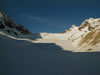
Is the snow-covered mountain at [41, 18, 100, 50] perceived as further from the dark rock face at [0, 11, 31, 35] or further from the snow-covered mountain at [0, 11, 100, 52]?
the dark rock face at [0, 11, 31, 35]

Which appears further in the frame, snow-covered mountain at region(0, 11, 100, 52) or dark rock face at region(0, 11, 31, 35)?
dark rock face at region(0, 11, 31, 35)

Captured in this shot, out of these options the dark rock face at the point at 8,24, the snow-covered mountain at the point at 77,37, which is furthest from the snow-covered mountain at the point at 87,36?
the dark rock face at the point at 8,24

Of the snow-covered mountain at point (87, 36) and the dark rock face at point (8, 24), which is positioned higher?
the dark rock face at point (8, 24)

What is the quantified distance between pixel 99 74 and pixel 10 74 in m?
5.26

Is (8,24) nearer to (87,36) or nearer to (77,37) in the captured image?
(77,37)

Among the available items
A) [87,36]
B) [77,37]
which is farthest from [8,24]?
[87,36]

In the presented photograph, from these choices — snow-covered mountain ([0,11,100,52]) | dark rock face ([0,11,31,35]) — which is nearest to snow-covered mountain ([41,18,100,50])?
snow-covered mountain ([0,11,100,52])

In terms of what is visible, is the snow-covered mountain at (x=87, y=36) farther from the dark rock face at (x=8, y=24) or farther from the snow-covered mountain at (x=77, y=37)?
the dark rock face at (x=8, y=24)

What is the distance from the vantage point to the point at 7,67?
5133 millimetres

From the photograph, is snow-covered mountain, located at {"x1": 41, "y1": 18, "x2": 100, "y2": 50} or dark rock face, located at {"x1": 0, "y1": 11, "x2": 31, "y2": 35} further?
dark rock face, located at {"x1": 0, "y1": 11, "x2": 31, "y2": 35}

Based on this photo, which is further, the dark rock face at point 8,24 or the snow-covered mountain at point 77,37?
the dark rock face at point 8,24

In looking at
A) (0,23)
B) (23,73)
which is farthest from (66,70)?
(0,23)

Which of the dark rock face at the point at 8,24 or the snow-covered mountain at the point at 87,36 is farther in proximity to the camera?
the dark rock face at the point at 8,24

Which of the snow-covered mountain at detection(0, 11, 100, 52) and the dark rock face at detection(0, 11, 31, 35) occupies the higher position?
the dark rock face at detection(0, 11, 31, 35)
